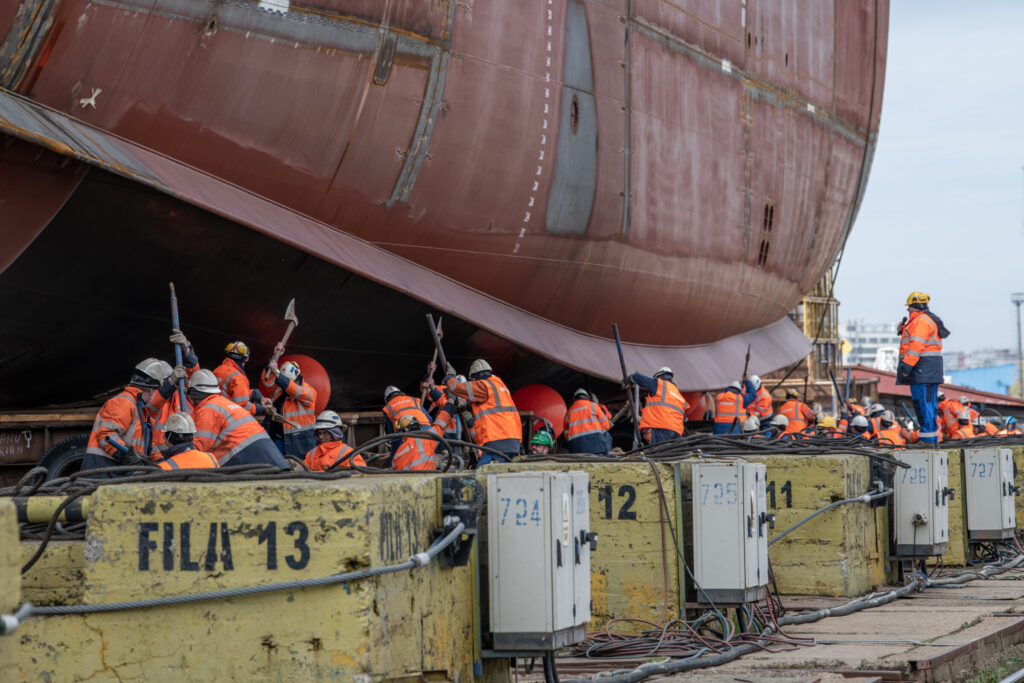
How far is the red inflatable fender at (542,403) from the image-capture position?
12.9 meters

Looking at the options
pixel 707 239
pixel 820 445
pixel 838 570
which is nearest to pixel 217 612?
pixel 838 570

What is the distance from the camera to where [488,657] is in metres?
→ 4.53

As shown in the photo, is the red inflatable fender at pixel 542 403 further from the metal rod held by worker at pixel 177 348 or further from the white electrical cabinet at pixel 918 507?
the white electrical cabinet at pixel 918 507

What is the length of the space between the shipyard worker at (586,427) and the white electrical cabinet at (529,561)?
316 inches

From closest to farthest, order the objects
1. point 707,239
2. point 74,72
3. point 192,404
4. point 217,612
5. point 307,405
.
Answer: point 217,612 < point 74,72 < point 192,404 < point 307,405 < point 707,239

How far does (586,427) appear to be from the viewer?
41.4 ft

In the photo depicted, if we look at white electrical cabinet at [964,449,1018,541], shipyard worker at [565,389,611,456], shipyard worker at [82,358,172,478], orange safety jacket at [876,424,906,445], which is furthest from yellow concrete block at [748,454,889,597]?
A: orange safety jacket at [876,424,906,445]

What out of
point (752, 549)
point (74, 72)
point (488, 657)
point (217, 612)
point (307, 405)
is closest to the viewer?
point (217, 612)

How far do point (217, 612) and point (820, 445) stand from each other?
5154 mm

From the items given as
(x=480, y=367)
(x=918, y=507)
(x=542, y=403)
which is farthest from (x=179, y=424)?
(x=542, y=403)

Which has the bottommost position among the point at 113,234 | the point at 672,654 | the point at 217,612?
the point at 672,654

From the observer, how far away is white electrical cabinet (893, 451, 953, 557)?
7.89m

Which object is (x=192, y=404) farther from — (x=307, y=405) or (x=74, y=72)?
(x=74, y=72)

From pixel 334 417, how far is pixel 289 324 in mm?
859
